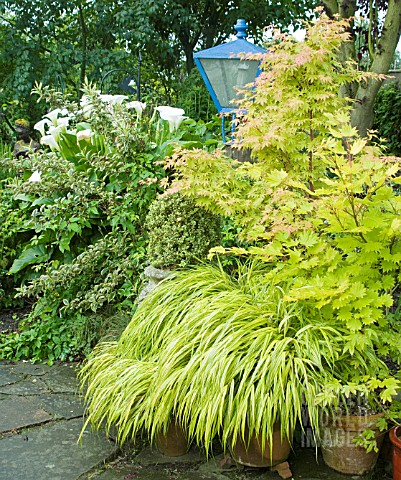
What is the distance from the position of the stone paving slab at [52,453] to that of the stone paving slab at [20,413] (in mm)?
84

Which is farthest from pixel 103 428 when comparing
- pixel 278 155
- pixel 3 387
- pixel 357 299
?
pixel 278 155

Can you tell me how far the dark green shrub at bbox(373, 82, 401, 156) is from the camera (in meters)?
8.62

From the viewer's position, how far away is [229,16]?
9.90m

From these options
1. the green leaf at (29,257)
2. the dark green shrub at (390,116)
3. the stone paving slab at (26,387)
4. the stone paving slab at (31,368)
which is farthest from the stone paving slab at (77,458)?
the dark green shrub at (390,116)

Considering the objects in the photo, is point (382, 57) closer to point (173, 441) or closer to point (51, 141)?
point (51, 141)

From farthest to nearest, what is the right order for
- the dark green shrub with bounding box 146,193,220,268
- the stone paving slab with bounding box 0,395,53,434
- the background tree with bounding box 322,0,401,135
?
the background tree with bounding box 322,0,401,135, the dark green shrub with bounding box 146,193,220,268, the stone paving slab with bounding box 0,395,53,434

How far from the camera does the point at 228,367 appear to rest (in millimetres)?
2641

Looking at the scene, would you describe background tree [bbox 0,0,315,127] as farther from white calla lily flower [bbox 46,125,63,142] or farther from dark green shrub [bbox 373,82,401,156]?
white calla lily flower [bbox 46,125,63,142]

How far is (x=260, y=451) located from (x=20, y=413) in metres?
1.40

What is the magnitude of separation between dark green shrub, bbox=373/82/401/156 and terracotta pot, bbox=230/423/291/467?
656 centimetres

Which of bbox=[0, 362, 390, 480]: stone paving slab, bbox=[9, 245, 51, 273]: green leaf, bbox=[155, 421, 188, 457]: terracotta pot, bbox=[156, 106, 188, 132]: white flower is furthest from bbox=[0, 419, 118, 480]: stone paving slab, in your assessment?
bbox=[156, 106, 188, 132]: white flower

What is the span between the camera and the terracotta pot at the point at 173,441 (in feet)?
9.33

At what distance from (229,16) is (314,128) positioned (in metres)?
7.32

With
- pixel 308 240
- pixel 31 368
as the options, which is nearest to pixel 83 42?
pixel 31 368
